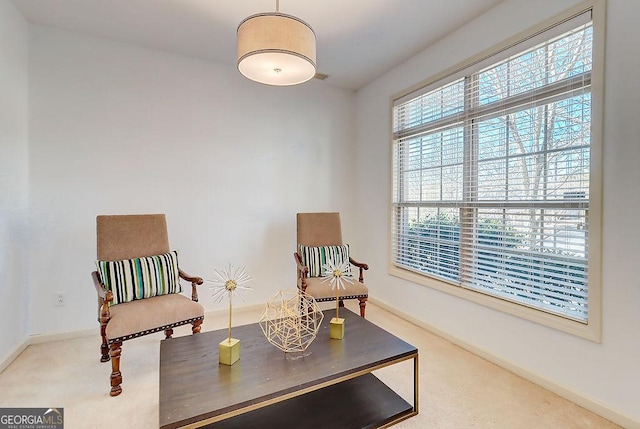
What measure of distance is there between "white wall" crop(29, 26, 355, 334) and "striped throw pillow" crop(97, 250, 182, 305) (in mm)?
707

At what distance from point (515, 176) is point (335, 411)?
2.05 m

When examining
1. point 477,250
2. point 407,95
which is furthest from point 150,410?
point 407,95

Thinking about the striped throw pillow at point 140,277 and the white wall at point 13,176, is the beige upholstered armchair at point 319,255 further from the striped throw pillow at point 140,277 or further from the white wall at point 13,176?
the white wall at point 13,176

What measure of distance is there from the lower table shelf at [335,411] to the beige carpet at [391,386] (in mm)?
144

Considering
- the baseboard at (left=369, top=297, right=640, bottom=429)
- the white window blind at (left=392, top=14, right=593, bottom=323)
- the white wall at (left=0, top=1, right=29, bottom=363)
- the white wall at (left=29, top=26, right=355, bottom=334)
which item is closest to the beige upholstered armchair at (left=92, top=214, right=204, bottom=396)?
the white wall at (left=29, top=26, right=355, bottom=334)

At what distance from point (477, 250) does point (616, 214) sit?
97cm

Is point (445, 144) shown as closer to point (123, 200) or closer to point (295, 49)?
point (295, 49)

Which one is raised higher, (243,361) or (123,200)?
(123,200)

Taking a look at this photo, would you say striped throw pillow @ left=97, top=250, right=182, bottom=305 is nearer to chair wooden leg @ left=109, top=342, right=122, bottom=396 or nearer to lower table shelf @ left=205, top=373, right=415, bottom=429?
chair wooden leg @ left=109, top=342, right=122, bottom=396

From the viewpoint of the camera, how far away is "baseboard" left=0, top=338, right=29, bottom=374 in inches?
88.1

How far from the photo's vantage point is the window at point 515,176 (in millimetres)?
1941

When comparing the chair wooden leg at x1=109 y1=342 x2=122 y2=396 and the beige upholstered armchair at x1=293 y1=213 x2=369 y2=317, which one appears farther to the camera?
the beige upholstered armchair at x1=293 y1=213 x2=369 y2=317

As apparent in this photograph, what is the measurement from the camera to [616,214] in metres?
1.76

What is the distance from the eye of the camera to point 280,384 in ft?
4.62
